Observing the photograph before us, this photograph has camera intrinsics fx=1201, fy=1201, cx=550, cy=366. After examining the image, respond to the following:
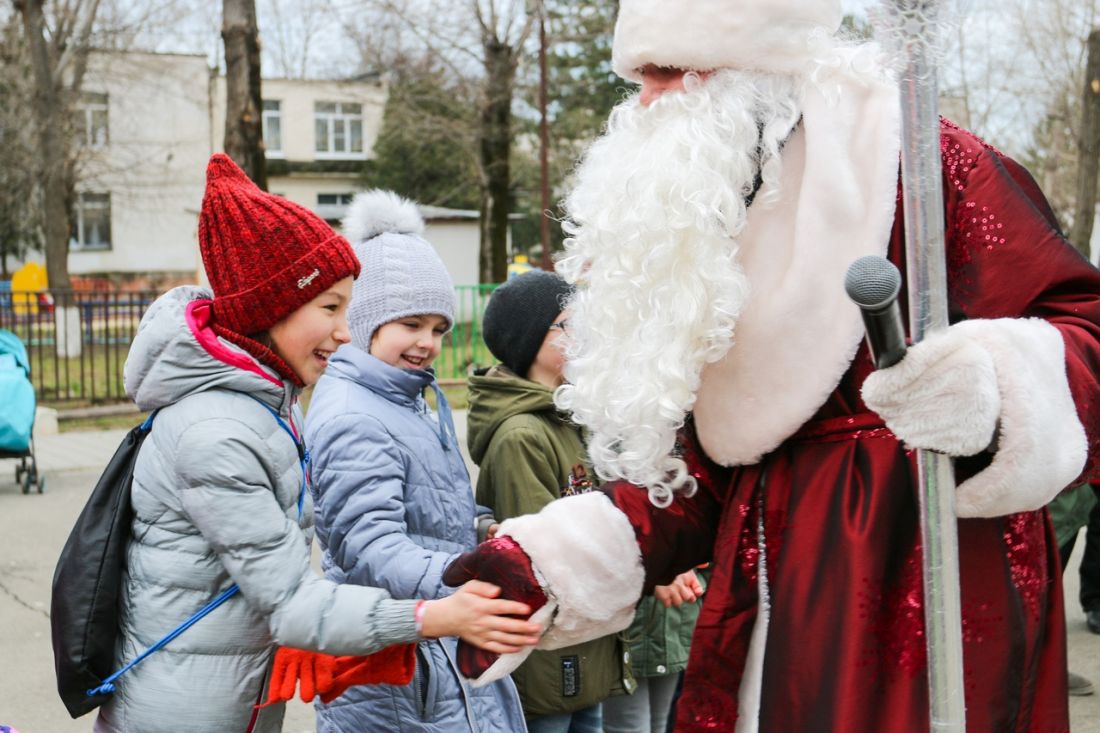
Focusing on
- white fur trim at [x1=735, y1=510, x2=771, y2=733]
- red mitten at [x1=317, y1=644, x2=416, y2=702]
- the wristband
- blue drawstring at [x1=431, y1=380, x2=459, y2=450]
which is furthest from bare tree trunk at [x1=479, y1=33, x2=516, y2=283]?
white fur trim at [x1=735, y1=510, x2=771, y2=733]

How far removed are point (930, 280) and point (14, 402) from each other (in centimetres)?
821

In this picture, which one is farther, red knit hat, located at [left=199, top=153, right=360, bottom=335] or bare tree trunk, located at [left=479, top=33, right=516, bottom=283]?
bare tree trunk, located at [left=479, top=33, right=516, bottom=283]

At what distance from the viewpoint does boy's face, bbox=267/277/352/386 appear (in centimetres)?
263

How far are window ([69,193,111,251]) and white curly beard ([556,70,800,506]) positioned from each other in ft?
143

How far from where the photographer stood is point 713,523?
2145 millimetres

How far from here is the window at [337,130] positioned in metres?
49.3

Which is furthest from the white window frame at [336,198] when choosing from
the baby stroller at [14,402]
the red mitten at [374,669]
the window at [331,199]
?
the red mitten at [374,669]

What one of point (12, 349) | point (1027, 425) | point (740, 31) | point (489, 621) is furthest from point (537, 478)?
point (12, 349)

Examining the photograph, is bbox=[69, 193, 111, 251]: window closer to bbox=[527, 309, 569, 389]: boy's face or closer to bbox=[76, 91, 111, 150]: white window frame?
bbox=[76, 91, 111, 150]: white window frame

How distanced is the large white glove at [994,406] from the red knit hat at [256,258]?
141cm

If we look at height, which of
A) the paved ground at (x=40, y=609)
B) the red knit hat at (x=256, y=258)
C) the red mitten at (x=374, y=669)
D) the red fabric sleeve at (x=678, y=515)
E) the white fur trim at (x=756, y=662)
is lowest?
the paved ground at (x=40, y=609)

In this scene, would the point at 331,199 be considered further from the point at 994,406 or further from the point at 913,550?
the point at 994,406

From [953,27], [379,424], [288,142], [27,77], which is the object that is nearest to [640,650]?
[379,424]

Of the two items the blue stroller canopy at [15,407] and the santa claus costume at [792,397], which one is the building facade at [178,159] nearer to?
the blue stroller canopy at [15,407]
